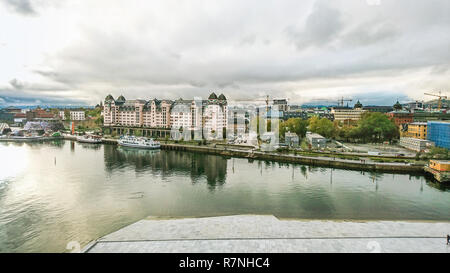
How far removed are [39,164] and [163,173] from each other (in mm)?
12139

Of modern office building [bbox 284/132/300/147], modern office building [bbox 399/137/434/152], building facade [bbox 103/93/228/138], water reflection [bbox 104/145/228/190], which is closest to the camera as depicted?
water reflection [bbox 104/145/228/190]

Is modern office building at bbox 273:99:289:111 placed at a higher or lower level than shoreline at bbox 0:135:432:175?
higher

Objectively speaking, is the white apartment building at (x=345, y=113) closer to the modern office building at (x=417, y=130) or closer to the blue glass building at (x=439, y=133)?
the modern office building at (x=417, y=130)

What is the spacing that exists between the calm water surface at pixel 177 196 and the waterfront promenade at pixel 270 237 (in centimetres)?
170

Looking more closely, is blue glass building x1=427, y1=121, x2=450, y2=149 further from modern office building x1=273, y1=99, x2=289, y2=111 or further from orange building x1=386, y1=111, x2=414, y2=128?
modern office building x1=273, y1=99, x2=289, y2=111

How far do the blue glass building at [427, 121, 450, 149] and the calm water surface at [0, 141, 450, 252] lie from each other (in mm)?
11270

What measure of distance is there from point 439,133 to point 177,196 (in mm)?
29088

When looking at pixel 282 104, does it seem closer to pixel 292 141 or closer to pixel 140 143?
pixel 292 141

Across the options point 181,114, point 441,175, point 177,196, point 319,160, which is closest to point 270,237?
point 177,196

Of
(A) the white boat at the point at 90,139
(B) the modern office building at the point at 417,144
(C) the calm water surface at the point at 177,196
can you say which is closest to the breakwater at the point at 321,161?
(C) the calm water surface at the point at 177,196

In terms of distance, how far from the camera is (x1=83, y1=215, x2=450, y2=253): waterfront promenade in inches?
265

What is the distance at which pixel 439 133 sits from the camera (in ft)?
86.7

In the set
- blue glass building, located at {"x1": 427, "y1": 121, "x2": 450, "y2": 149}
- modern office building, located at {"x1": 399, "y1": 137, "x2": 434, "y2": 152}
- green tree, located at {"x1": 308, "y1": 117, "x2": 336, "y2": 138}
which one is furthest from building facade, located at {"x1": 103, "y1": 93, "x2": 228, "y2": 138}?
blue glass building, located at {"x1": 427, "y1": 121, "x2": 450, "y2": 149}
